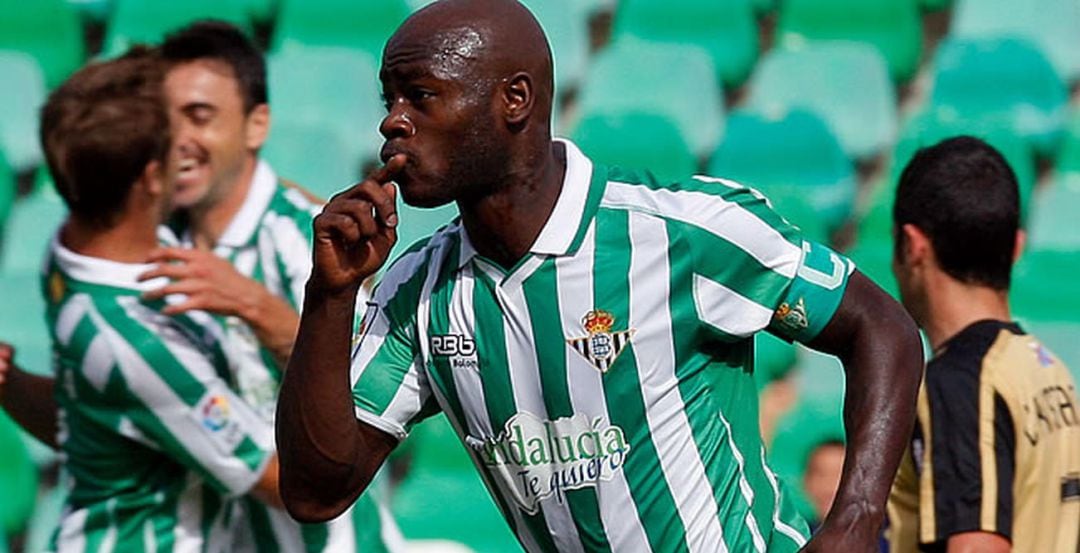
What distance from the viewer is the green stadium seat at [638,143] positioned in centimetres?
795

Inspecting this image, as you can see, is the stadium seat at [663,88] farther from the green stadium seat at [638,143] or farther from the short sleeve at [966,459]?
the short sleeve at [966,459]

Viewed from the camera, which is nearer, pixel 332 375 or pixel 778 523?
pixel 332 375

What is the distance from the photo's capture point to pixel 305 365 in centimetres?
305

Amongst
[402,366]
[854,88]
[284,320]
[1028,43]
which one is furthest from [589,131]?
[402,366]

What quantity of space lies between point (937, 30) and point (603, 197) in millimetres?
5496

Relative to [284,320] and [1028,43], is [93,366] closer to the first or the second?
[284,320]

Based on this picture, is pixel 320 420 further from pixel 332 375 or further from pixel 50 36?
pixel 50 36

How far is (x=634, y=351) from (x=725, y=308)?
163mm

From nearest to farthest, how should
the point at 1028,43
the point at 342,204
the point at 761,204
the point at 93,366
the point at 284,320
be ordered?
the point at 342,204, the point at 761,204, the point at 93,366, the point at 284,320, the point at 1028,43

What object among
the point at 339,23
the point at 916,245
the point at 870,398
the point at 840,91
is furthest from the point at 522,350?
the point at 339,23

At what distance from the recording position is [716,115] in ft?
26.8

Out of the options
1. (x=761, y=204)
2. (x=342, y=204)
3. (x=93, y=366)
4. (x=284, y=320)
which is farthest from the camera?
(x=284, y=320)

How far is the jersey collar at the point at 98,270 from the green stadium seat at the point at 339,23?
4.47m

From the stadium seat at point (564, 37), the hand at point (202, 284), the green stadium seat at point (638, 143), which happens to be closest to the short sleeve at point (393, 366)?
the hand at point (202, 284)
